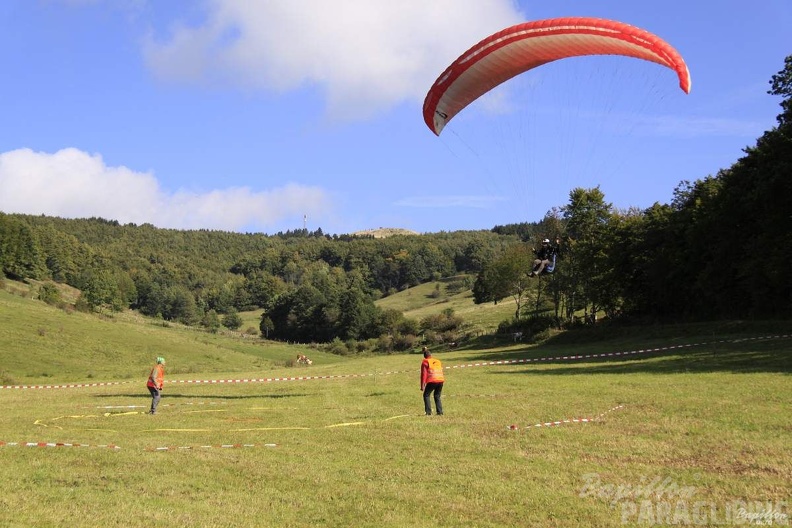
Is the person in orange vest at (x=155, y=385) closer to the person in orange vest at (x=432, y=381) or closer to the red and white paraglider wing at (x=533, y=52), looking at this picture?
the person in orange vest at (x=432, y=381)

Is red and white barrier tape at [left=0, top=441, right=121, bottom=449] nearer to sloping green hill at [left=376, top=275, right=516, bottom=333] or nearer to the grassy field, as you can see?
the grassy field

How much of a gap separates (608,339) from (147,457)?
46.1 metres

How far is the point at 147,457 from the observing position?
13133mm

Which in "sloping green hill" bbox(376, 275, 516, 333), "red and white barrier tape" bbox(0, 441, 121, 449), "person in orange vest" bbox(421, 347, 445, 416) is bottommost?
"red and white barrier tape" bbox(0, 441, 121, 449)

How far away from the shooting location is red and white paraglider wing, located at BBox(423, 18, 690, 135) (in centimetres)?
1967

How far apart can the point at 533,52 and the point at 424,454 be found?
13277 millimetres

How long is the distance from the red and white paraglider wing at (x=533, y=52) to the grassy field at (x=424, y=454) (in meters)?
9.65

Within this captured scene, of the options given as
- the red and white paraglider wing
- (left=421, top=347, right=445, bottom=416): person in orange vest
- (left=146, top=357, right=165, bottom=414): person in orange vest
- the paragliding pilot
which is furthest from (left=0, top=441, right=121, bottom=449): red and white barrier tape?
the paragliding pilot

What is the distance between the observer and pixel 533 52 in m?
21.0

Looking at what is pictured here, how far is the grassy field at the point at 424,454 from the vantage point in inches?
366

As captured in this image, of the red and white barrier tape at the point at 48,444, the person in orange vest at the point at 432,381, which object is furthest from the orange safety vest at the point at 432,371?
the red and white barrier tape at the point at 48,444

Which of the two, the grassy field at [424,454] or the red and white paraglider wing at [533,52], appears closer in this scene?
the grassy field at [424,454]

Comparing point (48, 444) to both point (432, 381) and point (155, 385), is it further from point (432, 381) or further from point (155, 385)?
point (432, 381)

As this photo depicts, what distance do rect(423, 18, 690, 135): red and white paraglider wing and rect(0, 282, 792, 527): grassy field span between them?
9.65 metres
